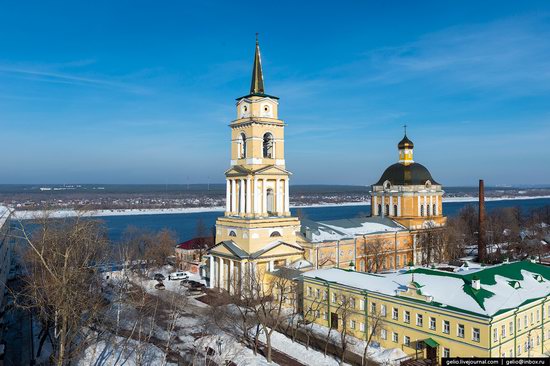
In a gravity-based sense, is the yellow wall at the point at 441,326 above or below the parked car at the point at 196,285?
above

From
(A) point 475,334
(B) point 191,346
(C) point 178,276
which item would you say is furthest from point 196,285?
(A) point 475,334

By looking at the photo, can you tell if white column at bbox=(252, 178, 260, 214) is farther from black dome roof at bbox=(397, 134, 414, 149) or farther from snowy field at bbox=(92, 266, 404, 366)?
black dome roof at bbox=(397, 134, 414, 149)

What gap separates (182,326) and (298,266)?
8111mm

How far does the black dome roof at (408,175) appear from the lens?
39656 mm

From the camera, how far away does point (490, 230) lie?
53.5 m

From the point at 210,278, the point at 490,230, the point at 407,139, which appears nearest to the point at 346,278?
the point at 210,278

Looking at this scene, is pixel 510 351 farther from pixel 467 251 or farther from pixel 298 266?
pixel 467 251

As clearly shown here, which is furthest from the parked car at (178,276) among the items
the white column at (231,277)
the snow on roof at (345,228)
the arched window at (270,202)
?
the snow on roof at (345,228)

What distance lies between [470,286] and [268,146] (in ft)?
51.5

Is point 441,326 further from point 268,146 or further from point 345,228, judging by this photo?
point 345,228

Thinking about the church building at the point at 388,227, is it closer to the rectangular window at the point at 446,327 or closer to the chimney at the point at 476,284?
the chimney at the point at 476,284

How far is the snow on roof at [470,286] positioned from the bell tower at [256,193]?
510cm

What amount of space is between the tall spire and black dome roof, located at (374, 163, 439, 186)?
16.4 meters

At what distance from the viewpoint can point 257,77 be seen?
29938 millimetres
